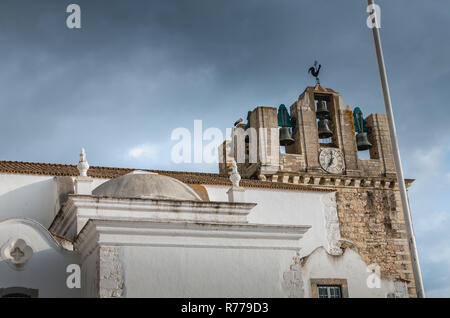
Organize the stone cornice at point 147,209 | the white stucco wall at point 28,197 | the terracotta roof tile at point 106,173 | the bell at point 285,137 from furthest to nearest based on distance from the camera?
the bell at point 285,137, the terracotta roof tile at point 106,173, the white stucco wall at point 28,197, the stone cornice at point 147,209

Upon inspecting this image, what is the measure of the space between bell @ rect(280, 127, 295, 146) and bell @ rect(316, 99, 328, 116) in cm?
185

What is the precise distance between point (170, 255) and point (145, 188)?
3.20 meters

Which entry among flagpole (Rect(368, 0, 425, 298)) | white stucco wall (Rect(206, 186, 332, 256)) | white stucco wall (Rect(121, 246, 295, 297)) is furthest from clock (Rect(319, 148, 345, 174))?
white stucco wall (Rect(121, 246, 295, 297))

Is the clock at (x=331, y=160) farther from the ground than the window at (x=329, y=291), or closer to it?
farther from the ground

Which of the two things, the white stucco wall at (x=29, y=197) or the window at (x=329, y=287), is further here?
the white stucco wall at (x=29, y=197)

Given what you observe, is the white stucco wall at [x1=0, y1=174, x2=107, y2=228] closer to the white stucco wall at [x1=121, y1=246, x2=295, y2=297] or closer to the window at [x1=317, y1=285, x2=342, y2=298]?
the white stucco wall at [x1=121, y1=246, x2=295, y2=297]

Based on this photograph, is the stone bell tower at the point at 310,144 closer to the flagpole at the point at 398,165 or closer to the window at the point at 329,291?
the window at the point at 329,291

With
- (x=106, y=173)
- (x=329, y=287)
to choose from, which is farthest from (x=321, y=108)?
(x=329, y=287)

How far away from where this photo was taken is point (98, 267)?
1119 cm

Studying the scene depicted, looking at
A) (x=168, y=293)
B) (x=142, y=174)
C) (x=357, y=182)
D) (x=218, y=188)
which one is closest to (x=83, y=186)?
(x=142, y=174)

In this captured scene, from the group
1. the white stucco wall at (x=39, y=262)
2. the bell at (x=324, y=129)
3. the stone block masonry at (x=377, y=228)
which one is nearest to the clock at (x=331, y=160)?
the bell at (x=324, y=129)

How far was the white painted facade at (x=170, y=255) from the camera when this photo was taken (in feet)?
37.4
